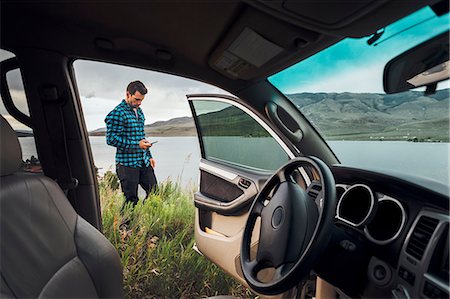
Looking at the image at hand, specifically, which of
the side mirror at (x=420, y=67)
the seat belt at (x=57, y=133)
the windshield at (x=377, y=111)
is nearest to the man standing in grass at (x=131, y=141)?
the seat belt at (x=57, y=133)

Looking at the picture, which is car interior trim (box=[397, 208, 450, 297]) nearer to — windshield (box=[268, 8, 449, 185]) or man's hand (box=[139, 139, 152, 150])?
windshield (box=[268, 8, 449, 185])

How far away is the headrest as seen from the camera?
968 millimetres

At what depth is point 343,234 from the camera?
1036 mm

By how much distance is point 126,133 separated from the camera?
2.26 m

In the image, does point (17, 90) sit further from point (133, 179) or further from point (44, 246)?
point (133, 179)

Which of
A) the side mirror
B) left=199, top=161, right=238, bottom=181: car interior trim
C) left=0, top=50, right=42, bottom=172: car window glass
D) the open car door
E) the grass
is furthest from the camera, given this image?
the grass

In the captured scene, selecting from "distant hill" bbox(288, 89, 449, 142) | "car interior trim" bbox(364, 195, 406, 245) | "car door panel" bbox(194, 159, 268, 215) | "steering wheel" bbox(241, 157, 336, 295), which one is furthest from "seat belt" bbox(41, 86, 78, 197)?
"car interior trim" bbox(364, 195, 406, 245)

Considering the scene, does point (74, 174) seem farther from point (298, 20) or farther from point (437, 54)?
point (437, 54)

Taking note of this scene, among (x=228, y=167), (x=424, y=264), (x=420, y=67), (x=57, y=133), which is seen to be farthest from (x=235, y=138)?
(x=424, y=264)

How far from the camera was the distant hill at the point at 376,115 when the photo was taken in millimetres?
1100

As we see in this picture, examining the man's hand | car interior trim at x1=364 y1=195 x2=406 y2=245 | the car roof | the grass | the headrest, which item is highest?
the car roof

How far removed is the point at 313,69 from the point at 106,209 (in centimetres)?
166

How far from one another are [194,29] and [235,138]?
933 millimetres

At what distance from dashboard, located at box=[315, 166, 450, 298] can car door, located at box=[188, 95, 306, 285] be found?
57cm
